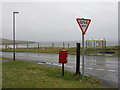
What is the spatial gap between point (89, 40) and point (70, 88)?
2802 cm

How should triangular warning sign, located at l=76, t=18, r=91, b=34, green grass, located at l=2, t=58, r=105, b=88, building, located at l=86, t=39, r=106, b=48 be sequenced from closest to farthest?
green grass, located at l=2, t=58, r=105, b=88
triangular warning sign, located at l=76, t=18, r=91, b=34
building, located at l=86, t=39, r=106, b=48

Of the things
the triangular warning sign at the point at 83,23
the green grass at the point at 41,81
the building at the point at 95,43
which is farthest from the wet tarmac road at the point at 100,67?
the building at the point at 95,43

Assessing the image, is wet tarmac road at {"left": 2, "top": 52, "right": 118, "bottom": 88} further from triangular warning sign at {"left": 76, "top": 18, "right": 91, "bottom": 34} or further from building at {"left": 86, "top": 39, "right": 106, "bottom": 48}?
building at {"left": 86, "top": 39, "right": 106, "bottom": 48}

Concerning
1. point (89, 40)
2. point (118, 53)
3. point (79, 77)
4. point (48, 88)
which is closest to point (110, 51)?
point (118, 53)

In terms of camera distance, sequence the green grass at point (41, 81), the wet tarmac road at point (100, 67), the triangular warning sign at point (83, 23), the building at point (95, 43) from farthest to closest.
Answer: the building at point (95, 43) → the wet tarmac road at point (100, 67) → the triangular warning sign at point (83, 23) → the green grass at point (41, 81)

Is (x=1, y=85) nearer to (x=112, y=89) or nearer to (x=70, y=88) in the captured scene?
(x=70, y=88)

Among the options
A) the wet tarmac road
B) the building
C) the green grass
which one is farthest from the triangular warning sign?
the building

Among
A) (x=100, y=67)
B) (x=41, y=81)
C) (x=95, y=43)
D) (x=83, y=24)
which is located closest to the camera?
(x=41, y=81)

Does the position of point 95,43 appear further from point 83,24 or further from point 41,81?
point 41,81

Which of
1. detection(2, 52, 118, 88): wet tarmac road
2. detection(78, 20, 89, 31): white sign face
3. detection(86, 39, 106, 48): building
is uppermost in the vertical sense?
detection(78, 20, 89, 31): white sign face

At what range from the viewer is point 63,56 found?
8.77 m

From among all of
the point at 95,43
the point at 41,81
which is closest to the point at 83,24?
the point at 41,81

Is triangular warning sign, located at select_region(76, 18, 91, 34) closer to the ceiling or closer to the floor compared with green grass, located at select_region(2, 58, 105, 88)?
closer to the ceiling

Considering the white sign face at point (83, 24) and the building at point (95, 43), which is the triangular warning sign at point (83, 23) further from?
the building at point (95, 43)
